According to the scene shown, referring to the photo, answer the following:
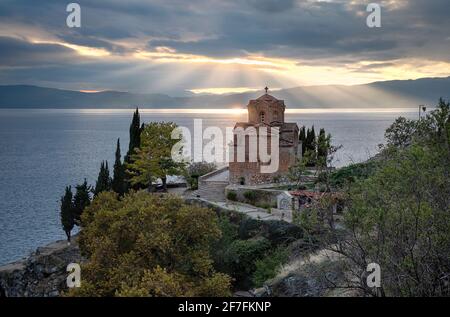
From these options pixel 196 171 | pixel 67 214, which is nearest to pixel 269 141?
pixel 196 171

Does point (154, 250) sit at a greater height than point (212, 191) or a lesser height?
greater

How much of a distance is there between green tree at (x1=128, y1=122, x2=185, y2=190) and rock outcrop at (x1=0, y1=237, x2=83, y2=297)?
30.0ft

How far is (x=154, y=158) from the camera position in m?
43.2

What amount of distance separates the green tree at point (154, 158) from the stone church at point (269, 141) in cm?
658

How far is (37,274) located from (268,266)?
20510 millimetres

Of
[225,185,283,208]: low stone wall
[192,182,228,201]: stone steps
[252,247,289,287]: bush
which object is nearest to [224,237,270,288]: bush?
[252,247,289,287]: bush

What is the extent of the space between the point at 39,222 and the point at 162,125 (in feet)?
71.7

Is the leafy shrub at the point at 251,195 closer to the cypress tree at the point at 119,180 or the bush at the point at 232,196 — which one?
the bush at the point at 232,196

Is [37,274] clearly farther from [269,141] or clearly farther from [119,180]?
[269,141]

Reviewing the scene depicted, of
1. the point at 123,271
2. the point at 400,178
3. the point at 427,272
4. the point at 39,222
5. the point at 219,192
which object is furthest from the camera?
the point at 39,222

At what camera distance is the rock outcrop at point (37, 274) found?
34.5 m

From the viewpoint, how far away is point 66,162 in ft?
353

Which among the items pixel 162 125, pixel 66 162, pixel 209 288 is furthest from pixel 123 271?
pixel 66 162
